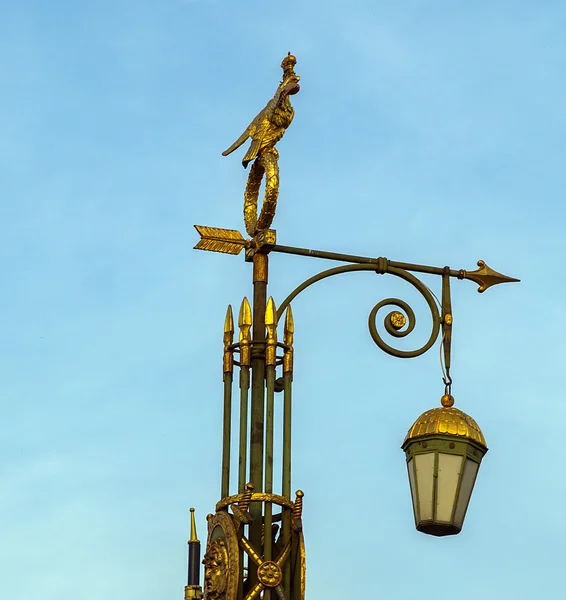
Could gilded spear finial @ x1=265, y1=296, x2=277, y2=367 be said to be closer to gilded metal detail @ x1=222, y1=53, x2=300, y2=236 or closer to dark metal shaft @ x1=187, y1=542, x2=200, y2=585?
gilded metal detail @ x1=222, y1=53, x2=300, y2=236

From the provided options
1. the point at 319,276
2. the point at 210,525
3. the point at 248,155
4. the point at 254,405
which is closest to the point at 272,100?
the point at 248,155

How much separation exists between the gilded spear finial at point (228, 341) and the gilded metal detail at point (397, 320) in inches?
60.7

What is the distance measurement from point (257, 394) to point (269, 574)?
172 centimetres

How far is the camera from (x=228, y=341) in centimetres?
1791

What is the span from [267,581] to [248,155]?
13.8ft

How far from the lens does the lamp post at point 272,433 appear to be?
17.0 m

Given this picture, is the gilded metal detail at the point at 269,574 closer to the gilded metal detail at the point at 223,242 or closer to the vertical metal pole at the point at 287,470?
the vertical metal pole at the point at 287,470

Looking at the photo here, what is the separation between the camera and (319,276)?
18016 mm

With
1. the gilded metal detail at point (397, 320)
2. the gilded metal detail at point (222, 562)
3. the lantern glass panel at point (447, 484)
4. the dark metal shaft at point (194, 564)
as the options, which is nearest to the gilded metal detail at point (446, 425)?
the lantern glass panel at point (447, 484)

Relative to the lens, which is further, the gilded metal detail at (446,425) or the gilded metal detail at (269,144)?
the gilded metal detail at (269,144)

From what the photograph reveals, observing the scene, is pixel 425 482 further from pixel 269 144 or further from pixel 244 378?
pixel 269 144

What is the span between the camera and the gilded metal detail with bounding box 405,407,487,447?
17516 mm

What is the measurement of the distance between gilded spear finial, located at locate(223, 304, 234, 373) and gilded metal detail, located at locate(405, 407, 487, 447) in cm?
178

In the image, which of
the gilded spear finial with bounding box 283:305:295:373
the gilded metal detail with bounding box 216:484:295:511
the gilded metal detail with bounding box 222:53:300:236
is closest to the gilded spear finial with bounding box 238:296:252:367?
the gilded spear finial with bounding box 283:305:295:373
